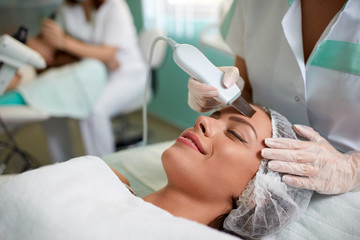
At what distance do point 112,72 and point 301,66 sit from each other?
55.0 inches

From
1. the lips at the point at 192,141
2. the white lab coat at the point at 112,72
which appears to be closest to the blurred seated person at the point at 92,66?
the white lab coat at the point at 112,72

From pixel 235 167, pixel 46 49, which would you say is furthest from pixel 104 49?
pixel 235 167

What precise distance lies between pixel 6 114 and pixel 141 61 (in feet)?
3.03

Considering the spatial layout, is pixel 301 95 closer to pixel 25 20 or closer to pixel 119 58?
pixel 119 58

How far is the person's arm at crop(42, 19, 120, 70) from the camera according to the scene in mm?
1789

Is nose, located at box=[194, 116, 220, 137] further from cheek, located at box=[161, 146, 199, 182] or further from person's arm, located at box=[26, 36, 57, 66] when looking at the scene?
person's arm, located at box=[26, 36, 57, 66]

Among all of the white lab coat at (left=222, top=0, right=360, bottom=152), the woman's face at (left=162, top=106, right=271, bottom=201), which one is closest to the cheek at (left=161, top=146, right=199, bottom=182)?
the woman's face at (left=162, top=106, right=271, bottom=201)

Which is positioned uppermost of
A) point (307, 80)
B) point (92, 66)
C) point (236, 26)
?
point (236, 26)

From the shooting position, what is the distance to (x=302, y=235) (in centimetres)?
80

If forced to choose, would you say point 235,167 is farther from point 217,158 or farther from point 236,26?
point 236,26

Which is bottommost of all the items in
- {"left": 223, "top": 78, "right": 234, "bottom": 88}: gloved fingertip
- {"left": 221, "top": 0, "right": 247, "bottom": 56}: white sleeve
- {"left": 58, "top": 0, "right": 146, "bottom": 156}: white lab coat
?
{"left": 58, "top": 0, "right": 146, "bottom": 156}: white lab coat

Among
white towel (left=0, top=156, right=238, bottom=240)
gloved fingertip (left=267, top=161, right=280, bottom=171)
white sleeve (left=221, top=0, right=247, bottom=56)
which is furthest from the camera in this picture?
white sleeve (left=221, top=0, right=247, bottom=56)

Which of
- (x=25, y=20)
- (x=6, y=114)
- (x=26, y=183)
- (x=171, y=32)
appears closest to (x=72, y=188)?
(x=26, y=183)

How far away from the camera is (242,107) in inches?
31.2
